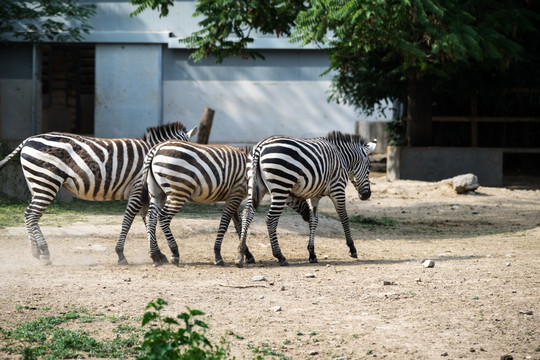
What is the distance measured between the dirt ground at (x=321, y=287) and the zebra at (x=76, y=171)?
1.82ft

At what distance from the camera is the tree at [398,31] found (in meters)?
11.9

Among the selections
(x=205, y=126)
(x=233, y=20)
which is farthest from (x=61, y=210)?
Result: (x=233, y=20)

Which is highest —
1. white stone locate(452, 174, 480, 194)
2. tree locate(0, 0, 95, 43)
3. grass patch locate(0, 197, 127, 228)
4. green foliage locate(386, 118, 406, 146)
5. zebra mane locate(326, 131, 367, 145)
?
tree locate(0, 0, 95, 43)

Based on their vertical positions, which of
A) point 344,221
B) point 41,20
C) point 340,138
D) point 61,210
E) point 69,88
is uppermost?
point 41,20

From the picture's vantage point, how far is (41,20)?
917 inches

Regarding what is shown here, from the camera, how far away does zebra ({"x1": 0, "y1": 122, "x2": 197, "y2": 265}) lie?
8367 millimetres

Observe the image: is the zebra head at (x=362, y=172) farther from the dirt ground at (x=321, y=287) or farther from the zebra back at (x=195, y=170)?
the zebra back at (x=195, y=170)

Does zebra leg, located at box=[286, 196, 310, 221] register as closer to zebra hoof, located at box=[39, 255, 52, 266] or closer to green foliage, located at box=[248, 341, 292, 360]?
zebra hoof, located at box=[39, 255, 52, 266]

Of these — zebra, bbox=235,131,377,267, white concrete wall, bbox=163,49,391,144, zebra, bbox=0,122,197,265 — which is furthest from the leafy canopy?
white concrete wall, bbox=163,49,391,144

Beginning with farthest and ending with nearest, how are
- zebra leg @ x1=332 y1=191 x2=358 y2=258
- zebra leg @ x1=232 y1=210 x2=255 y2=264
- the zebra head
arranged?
the zebra head → zebra leg @ x1=332 y1=191 x2=358 y2=258 → zebra leg @ x1=232 y1=210 x2=255 y2=264

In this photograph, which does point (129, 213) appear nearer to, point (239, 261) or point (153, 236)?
point (153, 236)

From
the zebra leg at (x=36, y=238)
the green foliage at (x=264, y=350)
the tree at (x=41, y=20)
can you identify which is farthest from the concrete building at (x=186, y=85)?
the green foliage at (x=264, y=350)

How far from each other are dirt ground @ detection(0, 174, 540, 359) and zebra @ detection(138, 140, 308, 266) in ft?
1.37

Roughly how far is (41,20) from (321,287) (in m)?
19.0
